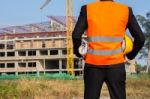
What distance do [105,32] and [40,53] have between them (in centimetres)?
9925

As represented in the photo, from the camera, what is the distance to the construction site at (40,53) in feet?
319

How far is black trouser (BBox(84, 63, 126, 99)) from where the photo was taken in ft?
13.0

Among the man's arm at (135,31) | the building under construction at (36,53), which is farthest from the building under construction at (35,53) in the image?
the man's arm at (135,31)

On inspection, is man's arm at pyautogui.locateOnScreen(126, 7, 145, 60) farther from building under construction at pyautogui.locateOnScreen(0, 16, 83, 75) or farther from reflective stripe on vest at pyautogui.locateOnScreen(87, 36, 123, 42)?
building under construction at pyautogui.locateOnScreen(0, 16, 83, 75)

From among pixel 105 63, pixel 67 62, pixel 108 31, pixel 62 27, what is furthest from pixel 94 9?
pixel 62 27

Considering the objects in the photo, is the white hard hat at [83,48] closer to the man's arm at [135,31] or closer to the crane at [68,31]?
the man's arm at [135,31]

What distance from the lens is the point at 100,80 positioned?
3.99 meters

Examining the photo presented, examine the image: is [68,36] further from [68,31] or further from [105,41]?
[105,41]

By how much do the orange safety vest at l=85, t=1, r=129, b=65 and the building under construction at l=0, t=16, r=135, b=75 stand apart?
299 ft

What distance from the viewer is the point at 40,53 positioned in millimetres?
102938

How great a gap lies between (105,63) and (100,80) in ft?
0.52

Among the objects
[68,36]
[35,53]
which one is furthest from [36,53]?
[68,36]

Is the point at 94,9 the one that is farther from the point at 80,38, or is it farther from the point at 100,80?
the point at 100,80

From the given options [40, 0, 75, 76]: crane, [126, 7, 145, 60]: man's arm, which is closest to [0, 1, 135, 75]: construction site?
[40, 0, 75, 76]: crane
